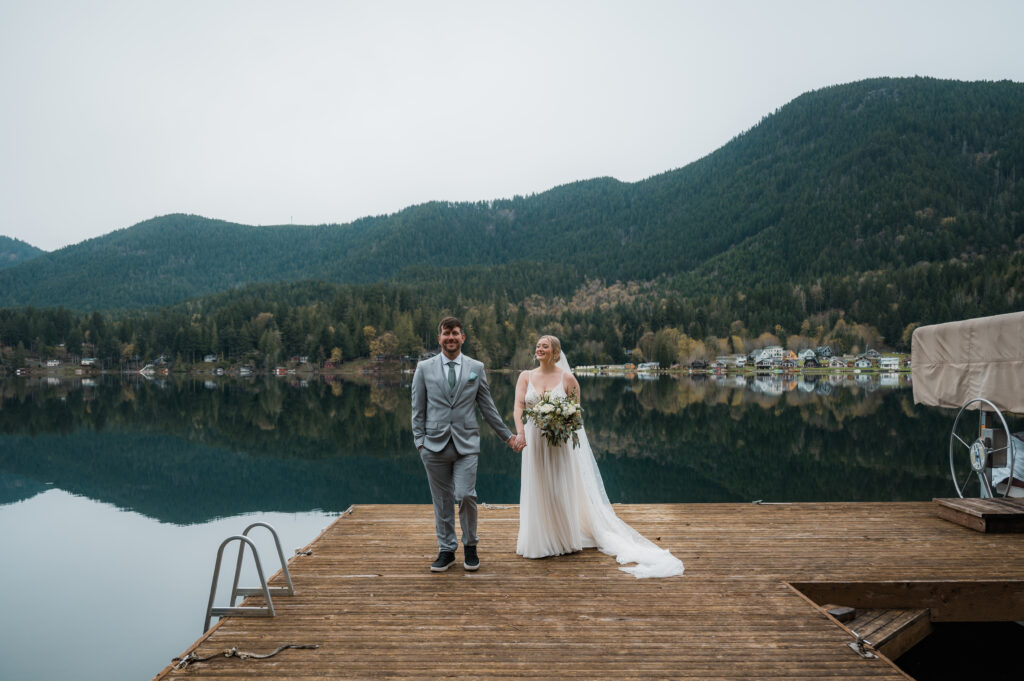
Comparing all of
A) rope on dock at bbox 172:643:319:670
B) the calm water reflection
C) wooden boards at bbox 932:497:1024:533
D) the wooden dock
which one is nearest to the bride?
the wooden dock

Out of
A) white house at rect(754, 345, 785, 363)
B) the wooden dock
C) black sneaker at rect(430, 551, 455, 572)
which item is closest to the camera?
the wooden dock

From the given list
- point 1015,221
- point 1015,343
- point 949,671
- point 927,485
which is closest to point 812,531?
point 949,671

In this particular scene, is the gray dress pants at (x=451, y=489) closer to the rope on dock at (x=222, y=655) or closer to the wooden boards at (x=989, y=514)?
the rope on dock at (x=222, y=655)

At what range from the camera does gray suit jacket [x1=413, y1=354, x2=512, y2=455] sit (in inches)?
256

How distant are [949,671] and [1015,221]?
770ft

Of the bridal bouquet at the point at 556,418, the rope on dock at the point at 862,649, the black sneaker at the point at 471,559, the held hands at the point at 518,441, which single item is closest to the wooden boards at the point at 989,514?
the rope on dock at the point at 862,649

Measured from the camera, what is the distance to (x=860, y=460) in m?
24.0

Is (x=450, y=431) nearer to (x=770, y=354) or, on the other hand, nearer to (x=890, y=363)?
(x=890, y=363)

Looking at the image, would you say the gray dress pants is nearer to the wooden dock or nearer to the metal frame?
the wooden dock

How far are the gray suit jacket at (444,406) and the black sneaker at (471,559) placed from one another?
42.0 inches

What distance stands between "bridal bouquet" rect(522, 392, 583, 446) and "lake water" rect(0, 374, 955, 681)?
257cm

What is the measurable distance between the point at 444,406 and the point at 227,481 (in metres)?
20.4

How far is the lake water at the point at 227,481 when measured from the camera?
11.1 m

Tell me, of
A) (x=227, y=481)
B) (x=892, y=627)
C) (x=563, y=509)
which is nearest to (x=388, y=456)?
(x=227, y=481)
